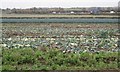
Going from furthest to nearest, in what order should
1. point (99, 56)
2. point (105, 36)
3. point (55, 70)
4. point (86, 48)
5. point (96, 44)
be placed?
1. point (105, 36)
2. point (96, 44)
3. point (86, 48)
4. point (99, 56)
5. point (55, 70)

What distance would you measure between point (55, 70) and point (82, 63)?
1.16m

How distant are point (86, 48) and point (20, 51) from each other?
259 cm

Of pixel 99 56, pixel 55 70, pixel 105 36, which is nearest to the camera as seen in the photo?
pixel 55 70

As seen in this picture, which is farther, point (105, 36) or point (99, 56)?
point (105, 36)

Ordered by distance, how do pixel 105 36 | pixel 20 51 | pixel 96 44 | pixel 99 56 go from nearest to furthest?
pixel 99 56
pixel 20 51
pixel 96 44
pixel 105 36

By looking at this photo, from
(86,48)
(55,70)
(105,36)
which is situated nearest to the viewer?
(55,70)

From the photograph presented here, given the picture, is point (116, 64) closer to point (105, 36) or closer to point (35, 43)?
point (35, 43)

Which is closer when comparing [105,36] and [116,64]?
[116,64]

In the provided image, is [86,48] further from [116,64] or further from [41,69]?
[41,69]

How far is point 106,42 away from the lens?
1298cm

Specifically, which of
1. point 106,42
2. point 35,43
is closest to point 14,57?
point 35,43

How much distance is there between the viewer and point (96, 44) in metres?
12.4

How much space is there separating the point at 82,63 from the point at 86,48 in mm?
2560

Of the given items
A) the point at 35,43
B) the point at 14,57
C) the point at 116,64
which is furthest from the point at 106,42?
the point at 14,57
